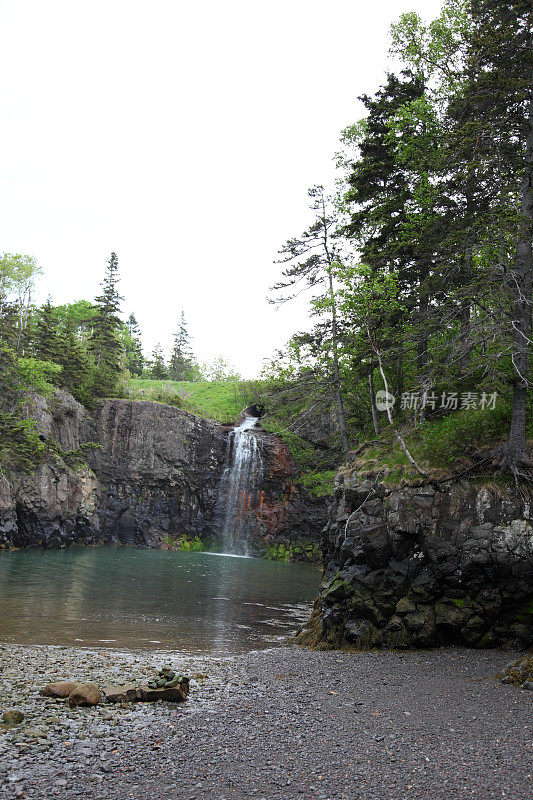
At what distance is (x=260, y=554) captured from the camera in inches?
1483

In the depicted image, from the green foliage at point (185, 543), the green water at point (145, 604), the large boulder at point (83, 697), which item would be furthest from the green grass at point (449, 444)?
the green foliage at point (185, 543)

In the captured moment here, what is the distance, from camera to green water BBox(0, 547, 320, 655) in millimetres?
11117

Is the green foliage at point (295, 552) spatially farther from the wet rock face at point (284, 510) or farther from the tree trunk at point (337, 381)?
the tree trunk at point (337, 381)

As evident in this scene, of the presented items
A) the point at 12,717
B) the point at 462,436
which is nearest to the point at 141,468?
the point at 462,436

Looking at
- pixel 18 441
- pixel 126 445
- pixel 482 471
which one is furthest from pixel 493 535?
pixel 126 445

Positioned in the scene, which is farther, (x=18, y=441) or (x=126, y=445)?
(x=126, y=445)

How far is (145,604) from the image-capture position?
1517cm

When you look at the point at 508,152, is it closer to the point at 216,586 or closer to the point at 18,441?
the point at 216,586

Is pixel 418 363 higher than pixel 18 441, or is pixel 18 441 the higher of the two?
pixel 418 363

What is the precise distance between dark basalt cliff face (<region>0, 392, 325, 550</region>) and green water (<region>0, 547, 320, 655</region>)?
478 inches

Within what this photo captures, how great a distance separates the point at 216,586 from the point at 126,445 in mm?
22056

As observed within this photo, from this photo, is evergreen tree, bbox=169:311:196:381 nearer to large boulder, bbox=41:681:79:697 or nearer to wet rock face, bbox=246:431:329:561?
wet rock face, bbox=246:431:329:561

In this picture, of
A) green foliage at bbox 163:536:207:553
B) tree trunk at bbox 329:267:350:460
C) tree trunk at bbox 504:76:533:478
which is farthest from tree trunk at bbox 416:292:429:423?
green foliage at bbox 163:536:207:553

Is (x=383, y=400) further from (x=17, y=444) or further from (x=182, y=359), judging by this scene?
(x=182, y=359)
